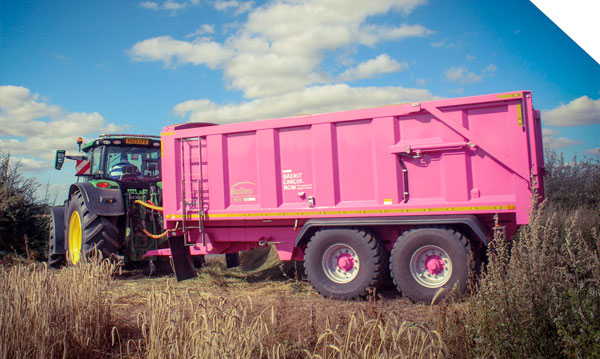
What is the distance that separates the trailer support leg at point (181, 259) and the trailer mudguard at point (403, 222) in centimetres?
208

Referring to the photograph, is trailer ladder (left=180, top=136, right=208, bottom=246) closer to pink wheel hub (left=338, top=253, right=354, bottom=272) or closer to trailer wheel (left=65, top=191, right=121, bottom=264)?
A: trailer wheel (left=65, top=191, right=121, bottom=264)

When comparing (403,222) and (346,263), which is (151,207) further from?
(403,222)

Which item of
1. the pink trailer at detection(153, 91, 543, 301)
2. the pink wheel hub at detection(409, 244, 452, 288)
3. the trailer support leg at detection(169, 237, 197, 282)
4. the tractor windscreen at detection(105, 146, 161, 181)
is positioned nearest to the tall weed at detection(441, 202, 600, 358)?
the pink trailer at detection(153, 91, 543, 301)

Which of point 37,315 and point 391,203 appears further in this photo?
point 391,203

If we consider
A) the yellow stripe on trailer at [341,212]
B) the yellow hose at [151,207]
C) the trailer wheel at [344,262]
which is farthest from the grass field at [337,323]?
the yellow hose at [151,207]

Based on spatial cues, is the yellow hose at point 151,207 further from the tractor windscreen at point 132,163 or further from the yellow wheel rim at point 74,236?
the yellow wheel rim at point 74,236

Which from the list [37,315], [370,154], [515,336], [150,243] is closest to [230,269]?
[150,243]

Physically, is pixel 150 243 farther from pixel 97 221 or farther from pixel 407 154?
pixel 407 154

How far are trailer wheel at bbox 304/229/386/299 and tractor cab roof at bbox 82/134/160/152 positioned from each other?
13.7ft

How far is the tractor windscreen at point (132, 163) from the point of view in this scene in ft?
28.3

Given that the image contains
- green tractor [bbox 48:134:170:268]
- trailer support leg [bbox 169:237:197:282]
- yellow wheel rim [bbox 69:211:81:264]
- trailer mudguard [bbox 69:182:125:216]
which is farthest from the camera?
yellow wheel rim [bbox 69:211:81:264]

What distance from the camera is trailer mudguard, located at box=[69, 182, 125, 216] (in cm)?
763

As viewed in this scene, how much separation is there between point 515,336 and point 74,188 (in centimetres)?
787

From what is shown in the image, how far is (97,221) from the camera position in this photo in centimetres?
775
